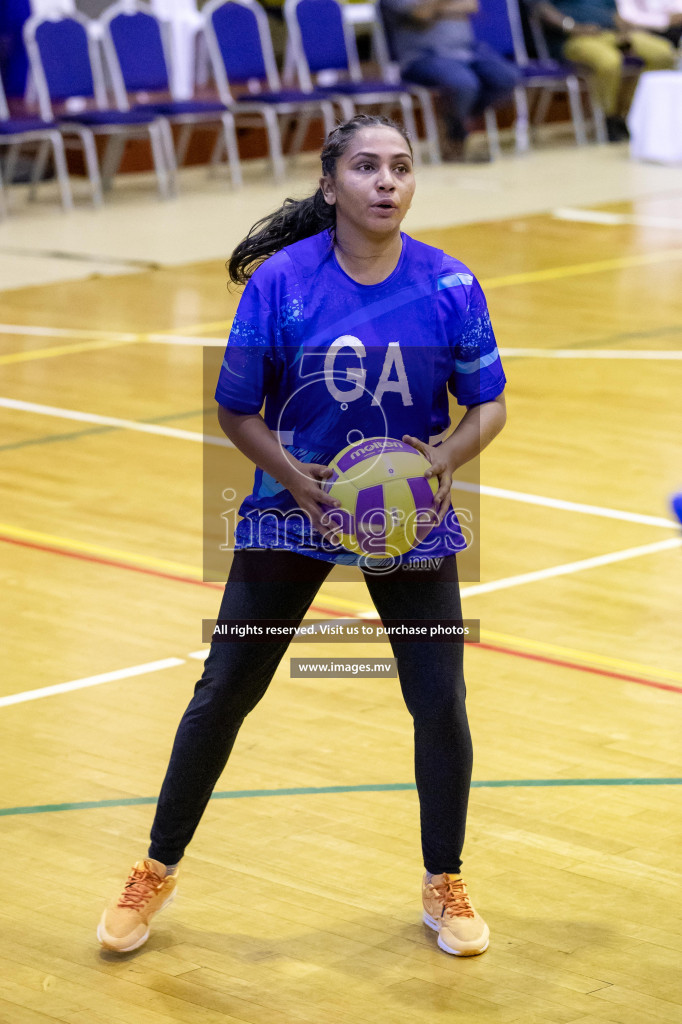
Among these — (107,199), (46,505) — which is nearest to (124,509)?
(46,505)

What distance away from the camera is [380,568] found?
10.2 ft

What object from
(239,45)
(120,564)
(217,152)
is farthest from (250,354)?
(217,152)

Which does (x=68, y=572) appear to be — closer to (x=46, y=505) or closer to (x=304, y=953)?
(x=46, y=505)

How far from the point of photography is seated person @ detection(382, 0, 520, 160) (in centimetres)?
1494

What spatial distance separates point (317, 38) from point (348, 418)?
41.2 feet

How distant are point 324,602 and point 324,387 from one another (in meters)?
2.39

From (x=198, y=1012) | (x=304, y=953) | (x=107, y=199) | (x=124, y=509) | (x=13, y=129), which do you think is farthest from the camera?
(x=107, y=199)

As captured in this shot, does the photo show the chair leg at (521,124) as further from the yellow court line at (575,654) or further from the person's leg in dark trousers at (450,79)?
the yellow court line at (575,654)

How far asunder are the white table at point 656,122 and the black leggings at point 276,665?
1349 centimetres

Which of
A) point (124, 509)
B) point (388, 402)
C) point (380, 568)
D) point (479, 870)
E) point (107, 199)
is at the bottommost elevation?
point (107, 199)

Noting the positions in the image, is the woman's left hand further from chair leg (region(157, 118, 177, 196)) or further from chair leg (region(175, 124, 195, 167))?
chair leg (region(175, 124, 195, 167))

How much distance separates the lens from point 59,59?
13.2 metres

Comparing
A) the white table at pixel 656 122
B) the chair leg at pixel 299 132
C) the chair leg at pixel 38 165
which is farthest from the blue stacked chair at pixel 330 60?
the chair leg at pixel 38 165

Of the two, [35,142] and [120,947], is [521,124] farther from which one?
[120,947]
